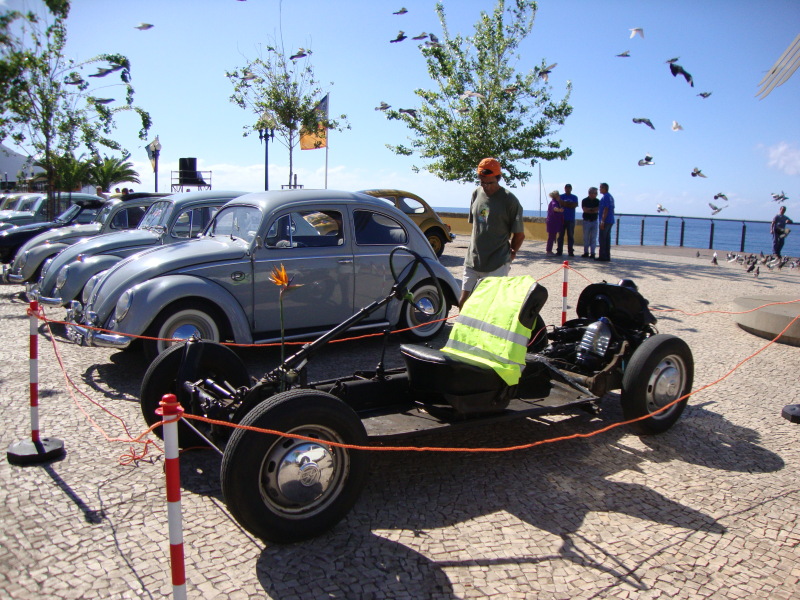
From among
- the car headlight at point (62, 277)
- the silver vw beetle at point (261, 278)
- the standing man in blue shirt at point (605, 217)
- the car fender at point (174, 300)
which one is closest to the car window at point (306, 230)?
the silver vw beetle at point (261, 278)

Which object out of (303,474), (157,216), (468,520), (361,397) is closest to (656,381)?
(468,520)

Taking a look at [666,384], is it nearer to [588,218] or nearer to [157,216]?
[157,216]

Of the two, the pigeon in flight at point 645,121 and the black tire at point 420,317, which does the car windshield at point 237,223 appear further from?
the pigeon in flight at point 645,121

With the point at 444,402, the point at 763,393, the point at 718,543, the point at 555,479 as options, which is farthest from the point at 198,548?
the point at 763,393

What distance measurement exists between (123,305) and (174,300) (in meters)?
0.45

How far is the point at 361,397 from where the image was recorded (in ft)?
12.6

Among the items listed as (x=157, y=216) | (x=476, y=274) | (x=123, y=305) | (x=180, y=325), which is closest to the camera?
(x=123, y=305)

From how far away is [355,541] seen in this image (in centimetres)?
297

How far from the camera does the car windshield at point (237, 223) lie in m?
6.27

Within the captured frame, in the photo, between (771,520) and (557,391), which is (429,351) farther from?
(771,520)

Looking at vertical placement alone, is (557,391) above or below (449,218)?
below

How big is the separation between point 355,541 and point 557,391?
207cm

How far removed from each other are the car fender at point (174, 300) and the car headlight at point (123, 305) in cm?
4

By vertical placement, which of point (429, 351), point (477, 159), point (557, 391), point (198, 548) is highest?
point (477, 159)
